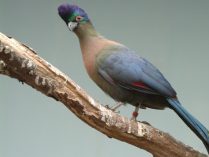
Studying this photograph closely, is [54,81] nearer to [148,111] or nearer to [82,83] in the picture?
[82,83]

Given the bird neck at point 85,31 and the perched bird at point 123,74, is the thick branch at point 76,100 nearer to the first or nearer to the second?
the perched bird at point 123,74

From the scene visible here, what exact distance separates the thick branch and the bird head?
0.70 ft

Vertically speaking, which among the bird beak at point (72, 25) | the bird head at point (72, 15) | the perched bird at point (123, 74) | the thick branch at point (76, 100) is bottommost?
the thick branch at point (76, 100)

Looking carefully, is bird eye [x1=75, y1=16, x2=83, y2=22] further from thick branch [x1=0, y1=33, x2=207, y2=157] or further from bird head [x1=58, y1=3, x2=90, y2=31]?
thick branch [x1=0, y1=33, x2=207, y2=157]

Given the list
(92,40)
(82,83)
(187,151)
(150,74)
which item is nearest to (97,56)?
(92,40)

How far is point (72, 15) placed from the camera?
1290 mm

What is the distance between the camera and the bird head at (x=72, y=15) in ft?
4.17

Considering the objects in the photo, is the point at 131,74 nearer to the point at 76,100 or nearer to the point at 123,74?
the point at 123,74

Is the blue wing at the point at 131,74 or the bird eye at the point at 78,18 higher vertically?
the bird eye at the point at 78,18

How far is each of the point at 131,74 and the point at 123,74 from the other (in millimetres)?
23

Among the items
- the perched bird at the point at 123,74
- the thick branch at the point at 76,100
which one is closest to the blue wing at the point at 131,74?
the perched bird at the point at 123,74

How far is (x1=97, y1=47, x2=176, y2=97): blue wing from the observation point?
1.26 m

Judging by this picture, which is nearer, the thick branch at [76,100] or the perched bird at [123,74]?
the thick branch at [76,100]

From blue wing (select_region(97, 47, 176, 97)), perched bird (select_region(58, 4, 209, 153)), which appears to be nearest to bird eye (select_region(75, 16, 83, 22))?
perched bird (select_region(58, 4, 209, 153))
